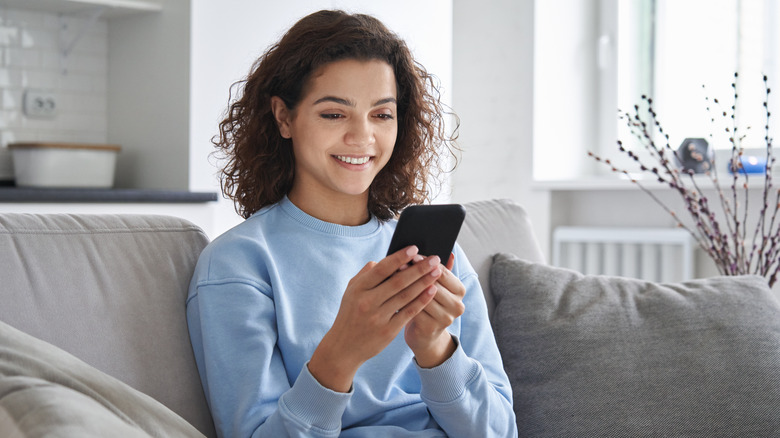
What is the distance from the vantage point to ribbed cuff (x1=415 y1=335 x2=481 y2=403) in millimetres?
1173

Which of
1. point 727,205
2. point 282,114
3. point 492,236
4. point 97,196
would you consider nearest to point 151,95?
point 97,196

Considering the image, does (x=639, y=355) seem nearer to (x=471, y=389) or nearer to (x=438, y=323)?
(x=471, y=389)

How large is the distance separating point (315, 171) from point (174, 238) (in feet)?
0.84

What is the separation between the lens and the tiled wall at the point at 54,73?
314cm

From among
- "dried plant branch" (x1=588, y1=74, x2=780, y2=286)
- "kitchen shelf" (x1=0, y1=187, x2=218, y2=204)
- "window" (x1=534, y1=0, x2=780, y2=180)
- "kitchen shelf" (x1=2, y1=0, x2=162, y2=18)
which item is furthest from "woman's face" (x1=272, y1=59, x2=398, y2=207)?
"window" (x1=534, y1=0, x2=780, y2=180)

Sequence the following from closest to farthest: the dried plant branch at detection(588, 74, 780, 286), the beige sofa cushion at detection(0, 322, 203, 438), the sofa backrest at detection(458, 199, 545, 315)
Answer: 1. the beige sofa cushion at detection(0, 322, 203, 438)
2. the sofa backrest at detection(458, 199, 545, 315)
3. the dried plant branch at detection(588, 74, 780, 286)

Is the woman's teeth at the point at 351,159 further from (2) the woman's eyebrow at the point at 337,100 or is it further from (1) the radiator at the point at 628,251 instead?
(1) the radiator at the point at 628,251

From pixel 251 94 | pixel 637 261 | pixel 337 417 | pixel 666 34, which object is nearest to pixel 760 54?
pixel 666 34

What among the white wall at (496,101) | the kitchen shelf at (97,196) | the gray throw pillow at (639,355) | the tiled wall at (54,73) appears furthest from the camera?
the white wall at (496,101)

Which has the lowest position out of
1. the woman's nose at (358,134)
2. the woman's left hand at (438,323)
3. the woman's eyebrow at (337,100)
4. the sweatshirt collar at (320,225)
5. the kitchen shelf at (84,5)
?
the woman's left hand at (438,323)

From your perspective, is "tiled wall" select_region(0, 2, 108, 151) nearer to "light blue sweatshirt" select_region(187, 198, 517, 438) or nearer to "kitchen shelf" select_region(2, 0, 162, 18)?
"kitchen shelf" select_region(2, 0, 162, 18)

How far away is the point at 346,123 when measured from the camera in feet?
4.33

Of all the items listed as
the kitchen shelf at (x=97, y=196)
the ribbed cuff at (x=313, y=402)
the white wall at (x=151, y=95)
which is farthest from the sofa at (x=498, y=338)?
the white wall at (x=151, y=95)

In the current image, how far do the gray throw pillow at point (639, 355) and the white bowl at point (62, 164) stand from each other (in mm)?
1843
